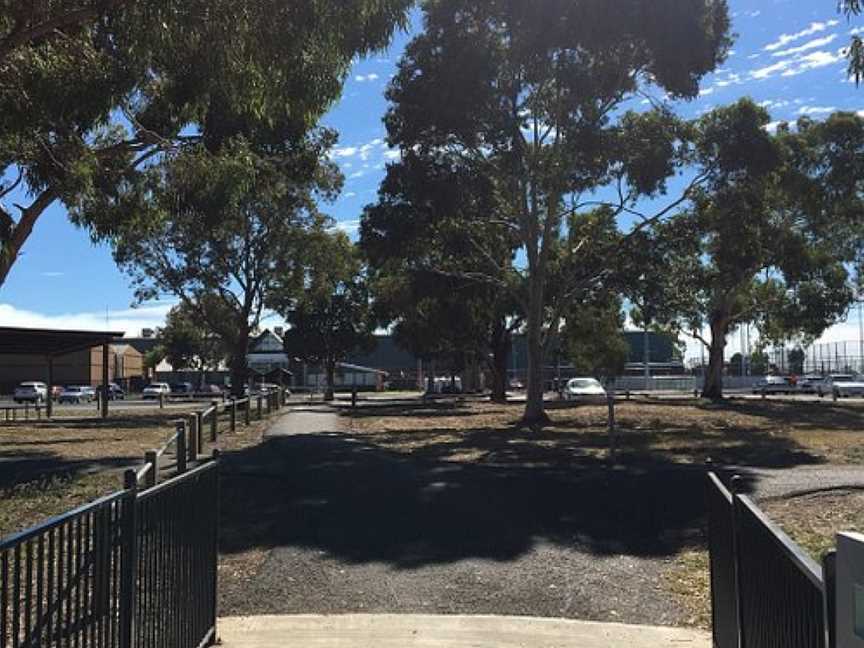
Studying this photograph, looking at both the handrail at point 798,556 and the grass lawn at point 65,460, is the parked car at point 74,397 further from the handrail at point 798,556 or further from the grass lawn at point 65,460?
the handrail at point 798,556

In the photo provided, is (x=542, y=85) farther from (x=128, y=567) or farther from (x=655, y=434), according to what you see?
(x=128, y=567)

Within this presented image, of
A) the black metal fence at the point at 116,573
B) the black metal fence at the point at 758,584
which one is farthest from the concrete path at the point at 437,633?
the black metal fence at the point at 758,584

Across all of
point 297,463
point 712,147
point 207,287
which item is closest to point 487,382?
point 207,287

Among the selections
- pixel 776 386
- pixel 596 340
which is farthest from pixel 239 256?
pixel 776 386

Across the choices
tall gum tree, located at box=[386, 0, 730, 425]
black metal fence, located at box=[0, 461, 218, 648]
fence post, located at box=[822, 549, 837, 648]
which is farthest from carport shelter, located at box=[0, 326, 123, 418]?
fence post, located at box=[822, 549, 837, 648]

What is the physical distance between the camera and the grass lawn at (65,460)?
1152 cm

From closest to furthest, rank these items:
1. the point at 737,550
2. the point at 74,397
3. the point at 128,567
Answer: the point at 128,567 < the point at 737,550 < the point at 74,397

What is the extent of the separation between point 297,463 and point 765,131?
652 inches

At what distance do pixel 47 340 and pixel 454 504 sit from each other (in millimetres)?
25488

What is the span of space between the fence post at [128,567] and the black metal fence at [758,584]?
2772 millimetres

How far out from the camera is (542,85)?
24938 mm

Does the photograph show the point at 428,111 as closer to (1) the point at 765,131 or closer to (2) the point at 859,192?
(1) the point at 765,131

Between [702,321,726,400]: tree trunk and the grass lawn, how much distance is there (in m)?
25.4

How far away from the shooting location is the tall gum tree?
2245cm
